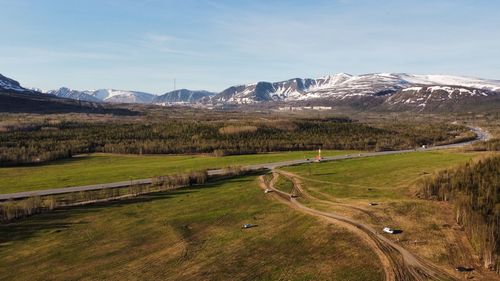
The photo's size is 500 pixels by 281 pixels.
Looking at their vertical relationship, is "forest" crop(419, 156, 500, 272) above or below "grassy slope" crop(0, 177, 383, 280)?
above

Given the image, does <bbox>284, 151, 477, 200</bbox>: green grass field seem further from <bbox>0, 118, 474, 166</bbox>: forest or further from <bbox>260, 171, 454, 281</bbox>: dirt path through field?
<bbox>0, 118, 474, 166</bbox>: forest

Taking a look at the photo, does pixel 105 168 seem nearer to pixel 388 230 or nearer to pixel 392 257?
pixel 388 230

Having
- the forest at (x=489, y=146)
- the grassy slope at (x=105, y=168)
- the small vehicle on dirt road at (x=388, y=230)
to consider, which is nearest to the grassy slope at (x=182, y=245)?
the small vehicle on dirt road at (x=388, y=230)

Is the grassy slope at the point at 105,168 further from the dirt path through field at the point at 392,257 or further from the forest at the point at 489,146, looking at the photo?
the dirt path through field at the point at 392,257

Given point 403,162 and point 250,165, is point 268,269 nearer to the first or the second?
point 250,165

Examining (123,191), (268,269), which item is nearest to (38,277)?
(268,269)

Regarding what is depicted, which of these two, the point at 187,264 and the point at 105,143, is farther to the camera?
the point at 105,143

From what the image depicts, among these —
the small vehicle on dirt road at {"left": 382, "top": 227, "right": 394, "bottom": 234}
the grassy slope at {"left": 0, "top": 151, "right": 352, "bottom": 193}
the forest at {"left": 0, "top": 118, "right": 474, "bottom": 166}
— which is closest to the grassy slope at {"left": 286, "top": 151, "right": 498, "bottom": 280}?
the small vehicle on dirt road at {"left": 382, "top": 227, "right": 394, "bottom": 234}
